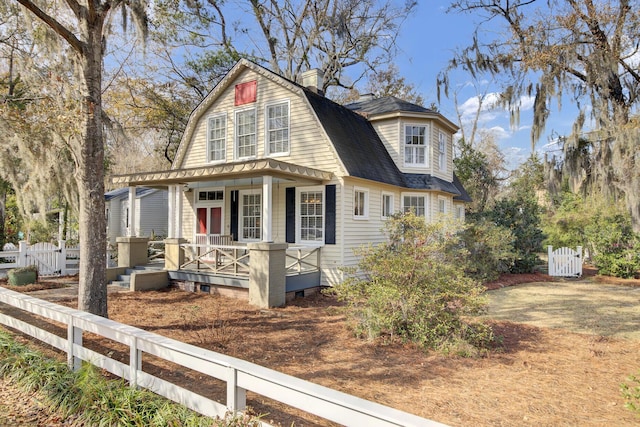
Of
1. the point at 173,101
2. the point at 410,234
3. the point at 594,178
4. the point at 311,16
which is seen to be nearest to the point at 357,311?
the point at 410,234

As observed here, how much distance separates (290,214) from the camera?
1159 cm

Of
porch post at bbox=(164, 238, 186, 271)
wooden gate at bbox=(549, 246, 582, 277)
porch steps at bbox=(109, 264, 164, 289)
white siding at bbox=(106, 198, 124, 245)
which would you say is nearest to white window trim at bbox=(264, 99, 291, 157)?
porch post at bbox=(164, 238, 186, 271)

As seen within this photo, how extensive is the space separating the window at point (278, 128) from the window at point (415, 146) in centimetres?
449

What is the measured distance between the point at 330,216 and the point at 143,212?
15595 mm

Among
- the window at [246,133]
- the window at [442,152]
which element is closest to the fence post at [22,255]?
the window at [246,133]

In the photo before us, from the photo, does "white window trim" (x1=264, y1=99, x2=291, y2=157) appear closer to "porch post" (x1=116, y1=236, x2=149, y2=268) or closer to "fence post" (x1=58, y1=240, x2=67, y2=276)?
"porch post" (x1=116, y1=236, x2=149, y2=268)

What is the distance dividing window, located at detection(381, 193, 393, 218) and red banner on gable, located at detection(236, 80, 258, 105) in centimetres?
556

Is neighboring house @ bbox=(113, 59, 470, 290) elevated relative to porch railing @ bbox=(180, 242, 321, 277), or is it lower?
elevated

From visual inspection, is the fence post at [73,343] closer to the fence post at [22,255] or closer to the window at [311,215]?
the window at [311,215]

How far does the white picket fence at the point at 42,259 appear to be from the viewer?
12.5m

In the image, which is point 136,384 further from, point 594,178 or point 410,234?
point 594,178

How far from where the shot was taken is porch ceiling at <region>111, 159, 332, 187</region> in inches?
352

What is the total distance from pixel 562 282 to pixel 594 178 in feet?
13.1

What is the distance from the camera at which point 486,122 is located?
32.0 metres
